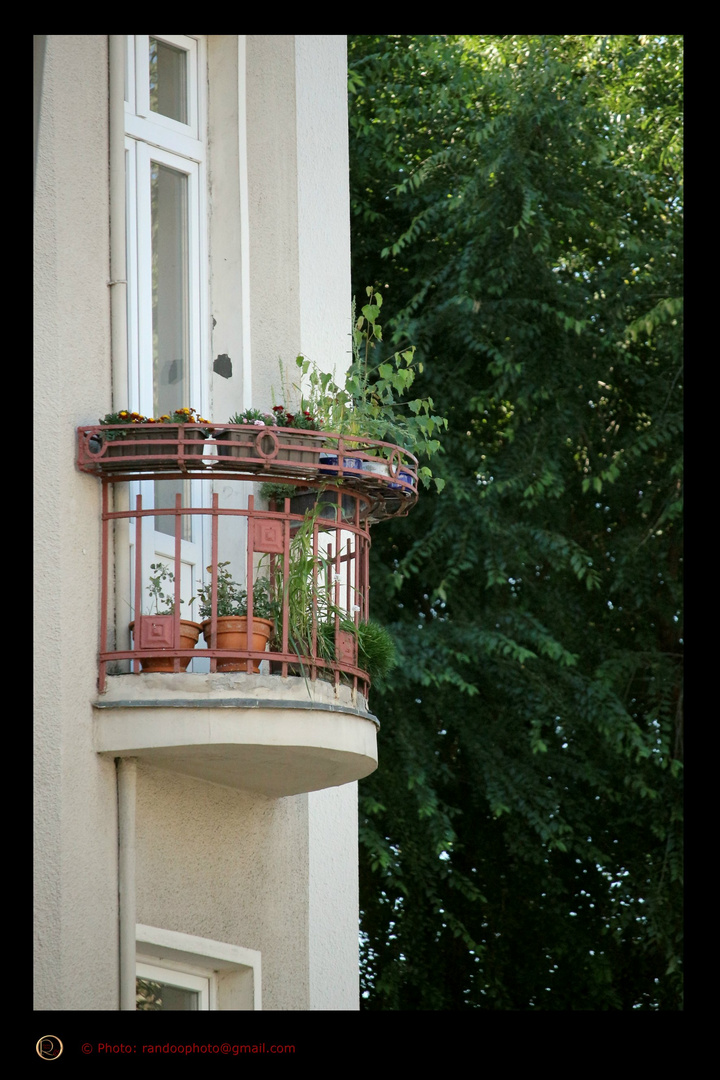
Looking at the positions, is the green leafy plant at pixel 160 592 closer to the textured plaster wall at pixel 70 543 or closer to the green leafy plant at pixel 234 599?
the green leafy plant at pixel 234 599

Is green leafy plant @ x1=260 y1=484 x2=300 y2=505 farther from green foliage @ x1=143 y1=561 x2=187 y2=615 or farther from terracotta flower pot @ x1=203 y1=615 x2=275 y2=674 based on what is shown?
terracotta flower pot @ x1=203 y1=615 x2=275 y2=674

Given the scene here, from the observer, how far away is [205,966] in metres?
7.32

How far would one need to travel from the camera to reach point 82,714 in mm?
6566

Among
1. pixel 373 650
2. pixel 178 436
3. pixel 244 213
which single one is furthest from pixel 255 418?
pixel 244 213

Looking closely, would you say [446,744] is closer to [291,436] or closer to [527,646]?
[527,646]

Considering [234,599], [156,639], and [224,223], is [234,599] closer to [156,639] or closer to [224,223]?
[156,639]

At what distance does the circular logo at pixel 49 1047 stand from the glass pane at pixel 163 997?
0.98 metres

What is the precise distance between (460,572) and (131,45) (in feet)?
24.3

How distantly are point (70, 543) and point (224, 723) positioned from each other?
2.96ft

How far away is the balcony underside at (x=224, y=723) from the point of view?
6633mm

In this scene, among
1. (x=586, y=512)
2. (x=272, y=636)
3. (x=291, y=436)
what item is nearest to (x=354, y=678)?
(x=272, y=636)

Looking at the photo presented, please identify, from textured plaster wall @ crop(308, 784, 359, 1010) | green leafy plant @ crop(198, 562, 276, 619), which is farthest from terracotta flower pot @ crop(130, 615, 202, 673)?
textured plaster wall @ crop(308, 784, 359, 1010)

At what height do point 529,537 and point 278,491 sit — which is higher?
point 529,537

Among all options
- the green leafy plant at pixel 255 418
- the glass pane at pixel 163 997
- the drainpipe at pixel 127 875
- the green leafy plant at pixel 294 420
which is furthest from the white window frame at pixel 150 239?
the glass pane at pixel 163 997
